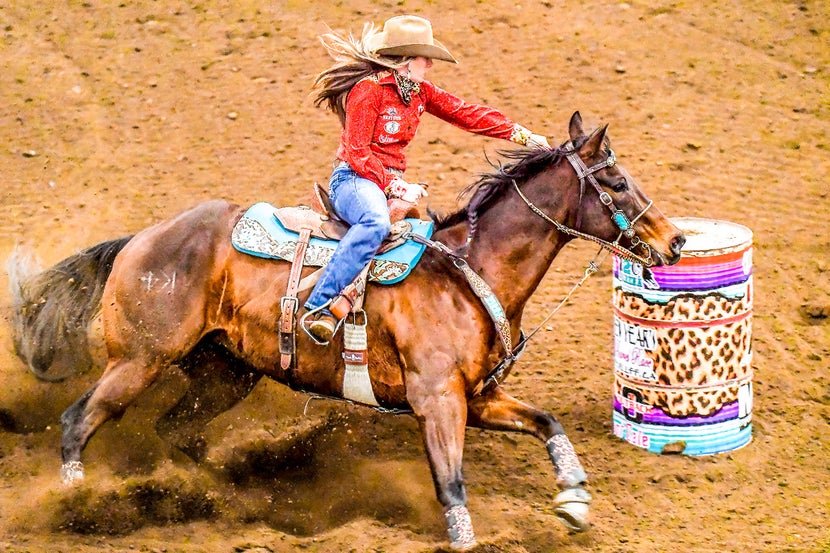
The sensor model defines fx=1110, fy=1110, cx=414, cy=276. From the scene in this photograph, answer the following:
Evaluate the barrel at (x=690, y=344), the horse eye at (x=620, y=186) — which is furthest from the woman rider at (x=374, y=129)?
the barrel at (x=690, y=344)

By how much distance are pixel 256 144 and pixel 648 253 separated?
5154 mm

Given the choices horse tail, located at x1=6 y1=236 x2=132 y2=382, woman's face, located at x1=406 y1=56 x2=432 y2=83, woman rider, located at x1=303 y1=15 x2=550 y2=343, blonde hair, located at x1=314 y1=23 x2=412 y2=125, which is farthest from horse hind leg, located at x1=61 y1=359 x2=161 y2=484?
woman's face, located at x1=406 y1=56 x2=432 y2=83

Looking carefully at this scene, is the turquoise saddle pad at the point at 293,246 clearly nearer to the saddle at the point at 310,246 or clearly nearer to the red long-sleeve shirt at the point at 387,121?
the saddle at the point at 310,246

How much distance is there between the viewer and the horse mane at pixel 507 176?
5.53 meters

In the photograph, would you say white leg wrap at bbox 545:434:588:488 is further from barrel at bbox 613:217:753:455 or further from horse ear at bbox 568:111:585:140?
horse ear at bbox 568:111:585:140

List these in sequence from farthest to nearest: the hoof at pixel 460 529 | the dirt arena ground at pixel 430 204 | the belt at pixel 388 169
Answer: the dirt arena ground at pixel 430 204, the belt at pixel 388 169, the hoof at pixel 460 529

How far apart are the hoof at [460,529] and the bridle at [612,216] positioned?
4.78 ft

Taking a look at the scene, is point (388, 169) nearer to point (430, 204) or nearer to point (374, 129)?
point (374, 129)

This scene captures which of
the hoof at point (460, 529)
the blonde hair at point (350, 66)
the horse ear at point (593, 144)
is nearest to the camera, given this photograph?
the hoof at point (460, 529)

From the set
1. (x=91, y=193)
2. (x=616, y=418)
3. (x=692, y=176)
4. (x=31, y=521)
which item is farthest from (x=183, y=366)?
(x=692, y=176)

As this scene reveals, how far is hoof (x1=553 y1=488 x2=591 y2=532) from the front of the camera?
18.0 feet

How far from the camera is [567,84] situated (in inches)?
401

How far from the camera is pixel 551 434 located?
5773mm

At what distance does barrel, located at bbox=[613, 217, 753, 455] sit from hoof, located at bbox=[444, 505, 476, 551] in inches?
64.9
